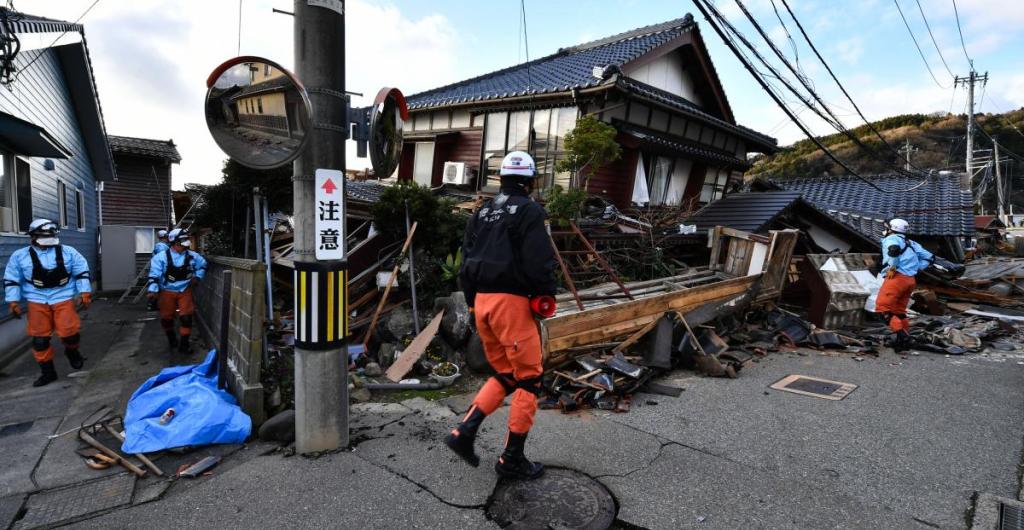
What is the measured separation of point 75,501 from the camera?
3.00 m

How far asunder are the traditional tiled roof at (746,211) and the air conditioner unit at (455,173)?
589 cm

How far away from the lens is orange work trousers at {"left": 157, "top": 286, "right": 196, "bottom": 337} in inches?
263

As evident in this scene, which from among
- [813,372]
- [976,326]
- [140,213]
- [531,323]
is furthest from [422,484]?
[140,213]

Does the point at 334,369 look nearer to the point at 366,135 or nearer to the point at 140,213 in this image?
the point at 366,135

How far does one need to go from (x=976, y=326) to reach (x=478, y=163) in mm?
10805

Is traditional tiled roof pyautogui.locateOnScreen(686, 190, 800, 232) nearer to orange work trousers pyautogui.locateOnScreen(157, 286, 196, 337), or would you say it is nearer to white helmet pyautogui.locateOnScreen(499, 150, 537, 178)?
white helmet pyautogui.locateOnScreen(499, 150, 537, 178)

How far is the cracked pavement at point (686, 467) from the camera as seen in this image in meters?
2.82

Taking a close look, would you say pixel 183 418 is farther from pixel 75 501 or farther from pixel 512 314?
pixel 512 314

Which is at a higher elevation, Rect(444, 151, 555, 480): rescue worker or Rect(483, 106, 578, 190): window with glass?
Rect(483, 106, 578, 190): window with glass

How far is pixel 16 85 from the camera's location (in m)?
7.51

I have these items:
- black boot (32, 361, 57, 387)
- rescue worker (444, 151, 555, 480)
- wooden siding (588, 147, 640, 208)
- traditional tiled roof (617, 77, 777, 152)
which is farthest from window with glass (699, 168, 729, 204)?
black boot (32, 361, 57, 387)

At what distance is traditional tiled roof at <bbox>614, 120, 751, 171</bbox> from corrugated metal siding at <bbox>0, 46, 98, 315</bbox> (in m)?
10.8

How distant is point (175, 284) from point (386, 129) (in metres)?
4.94

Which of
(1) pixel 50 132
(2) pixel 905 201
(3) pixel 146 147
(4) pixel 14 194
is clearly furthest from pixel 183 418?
(2) pixel 905 201
